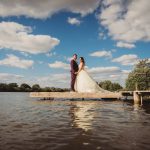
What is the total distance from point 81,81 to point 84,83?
539 millimetres

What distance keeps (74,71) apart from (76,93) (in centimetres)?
273

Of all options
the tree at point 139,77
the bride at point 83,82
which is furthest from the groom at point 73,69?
the tree at point 139,77

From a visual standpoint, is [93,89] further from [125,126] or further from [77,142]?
[77,142]

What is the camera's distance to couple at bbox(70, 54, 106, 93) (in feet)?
110

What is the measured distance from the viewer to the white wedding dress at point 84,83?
111 ft

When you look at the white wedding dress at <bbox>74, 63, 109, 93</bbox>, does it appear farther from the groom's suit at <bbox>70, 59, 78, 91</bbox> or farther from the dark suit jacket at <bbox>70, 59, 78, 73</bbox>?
the dark suit jacket at <bbox>70, 59, 78, 73</bbox>

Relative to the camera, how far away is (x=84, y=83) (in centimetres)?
3438

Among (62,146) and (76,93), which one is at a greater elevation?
(76,93)

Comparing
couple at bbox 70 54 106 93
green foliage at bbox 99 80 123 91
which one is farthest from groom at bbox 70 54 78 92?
green foliage at bbox 99 80 123 91

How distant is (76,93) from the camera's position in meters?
32.9

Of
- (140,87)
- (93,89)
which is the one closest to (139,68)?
(140,87)

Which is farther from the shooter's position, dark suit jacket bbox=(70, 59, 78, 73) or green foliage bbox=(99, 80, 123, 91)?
green foliage bbox=(99, 80, 123, 91)

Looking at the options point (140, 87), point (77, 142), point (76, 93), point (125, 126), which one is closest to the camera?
point (77, 142)

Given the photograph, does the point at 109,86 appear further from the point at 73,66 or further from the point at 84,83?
the point at 73,66
